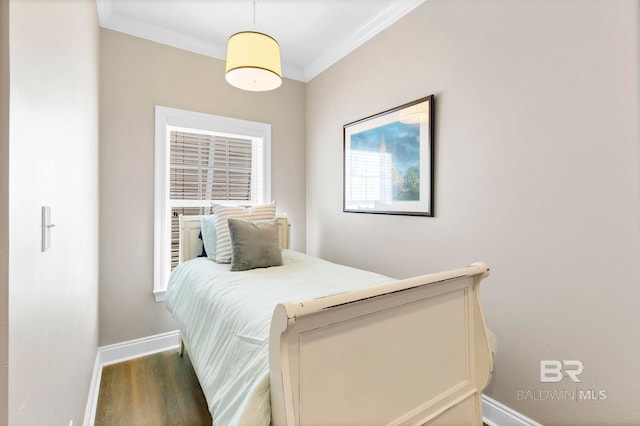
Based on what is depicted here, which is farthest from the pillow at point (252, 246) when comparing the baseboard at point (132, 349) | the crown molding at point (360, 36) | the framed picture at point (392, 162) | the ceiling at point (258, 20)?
the crown molding at point (360, 36)

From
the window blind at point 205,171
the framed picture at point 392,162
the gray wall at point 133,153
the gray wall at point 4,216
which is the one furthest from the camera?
the window blind at point 205,171

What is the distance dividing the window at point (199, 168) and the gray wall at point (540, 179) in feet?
5.10

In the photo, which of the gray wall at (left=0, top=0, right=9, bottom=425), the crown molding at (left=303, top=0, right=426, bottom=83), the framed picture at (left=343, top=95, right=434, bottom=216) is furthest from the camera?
the crown molding at (left=303, top=0, right=426, bottom=83)

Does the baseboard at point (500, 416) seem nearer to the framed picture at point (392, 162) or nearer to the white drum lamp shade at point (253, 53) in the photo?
the framed picture at point (392, 162)

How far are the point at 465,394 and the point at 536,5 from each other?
6.21 ft

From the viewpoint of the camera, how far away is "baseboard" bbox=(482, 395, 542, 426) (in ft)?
5.35

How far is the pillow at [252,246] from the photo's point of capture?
83.4 inches

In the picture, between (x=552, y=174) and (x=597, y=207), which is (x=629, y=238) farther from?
(x=552, y=174)

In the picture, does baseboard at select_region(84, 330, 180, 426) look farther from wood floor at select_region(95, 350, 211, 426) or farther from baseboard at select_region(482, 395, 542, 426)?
baseboard at select_region(482, 395, 542, 426)

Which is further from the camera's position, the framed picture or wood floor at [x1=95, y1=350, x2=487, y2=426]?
the framed picture

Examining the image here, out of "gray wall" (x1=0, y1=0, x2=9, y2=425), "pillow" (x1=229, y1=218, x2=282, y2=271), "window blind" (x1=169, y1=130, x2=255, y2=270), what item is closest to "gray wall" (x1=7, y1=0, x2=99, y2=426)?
"gray wall" (x1=0, y1=0, x2=9, y2=425)

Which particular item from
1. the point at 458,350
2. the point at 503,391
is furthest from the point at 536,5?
the point at 503,391

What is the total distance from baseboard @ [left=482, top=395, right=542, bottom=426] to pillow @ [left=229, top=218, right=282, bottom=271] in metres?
1.54

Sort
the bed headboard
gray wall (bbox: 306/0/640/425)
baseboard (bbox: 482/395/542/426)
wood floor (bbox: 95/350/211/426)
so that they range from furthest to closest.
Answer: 1. the bed headboard
2. wood floor (bbox: 95/350/211/426)
3. baseboard (bbox: 482/395/542/426)
4. gray wall (bbox: 306/0/640/425)
